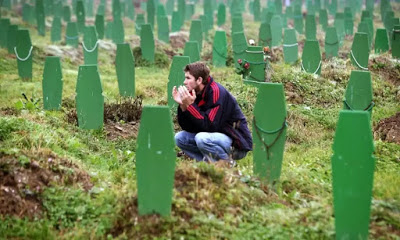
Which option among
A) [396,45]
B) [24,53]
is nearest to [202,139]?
[24,53]

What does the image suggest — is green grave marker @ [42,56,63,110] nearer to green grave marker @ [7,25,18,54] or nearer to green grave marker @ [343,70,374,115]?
green grave marker @ [343,70,374,115]

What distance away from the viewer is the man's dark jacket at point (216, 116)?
20.3 feet

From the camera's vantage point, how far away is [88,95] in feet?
26.5

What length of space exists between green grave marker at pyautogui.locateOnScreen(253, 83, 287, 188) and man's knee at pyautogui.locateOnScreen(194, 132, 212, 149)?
0.67 m

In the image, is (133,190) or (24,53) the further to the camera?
(24,53)

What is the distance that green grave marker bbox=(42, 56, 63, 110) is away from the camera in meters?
9.01

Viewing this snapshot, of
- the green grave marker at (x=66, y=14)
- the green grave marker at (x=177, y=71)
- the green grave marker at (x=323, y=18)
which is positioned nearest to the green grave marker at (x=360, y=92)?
the green grave marker at (x=177, y=71)

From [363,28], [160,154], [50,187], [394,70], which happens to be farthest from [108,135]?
[363,28]

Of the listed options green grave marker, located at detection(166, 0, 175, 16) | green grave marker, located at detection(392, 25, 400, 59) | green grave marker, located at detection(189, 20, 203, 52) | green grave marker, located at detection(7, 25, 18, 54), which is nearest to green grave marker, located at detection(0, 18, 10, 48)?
green grave marker, located at detection(7, 25, 18, 54)

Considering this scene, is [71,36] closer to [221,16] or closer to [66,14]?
[66,14]

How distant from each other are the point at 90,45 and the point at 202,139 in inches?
298

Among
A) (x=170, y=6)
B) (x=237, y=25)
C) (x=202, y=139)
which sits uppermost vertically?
(x=170, y=6)

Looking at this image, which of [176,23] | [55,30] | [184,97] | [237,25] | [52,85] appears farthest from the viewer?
[176,23]

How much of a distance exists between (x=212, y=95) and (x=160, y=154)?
64.5 inches
